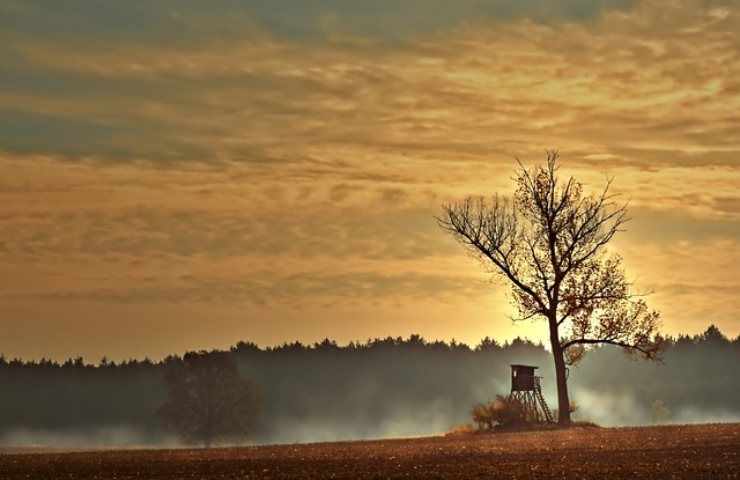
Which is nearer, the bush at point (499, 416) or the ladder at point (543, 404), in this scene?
the bush at point (499, 416)

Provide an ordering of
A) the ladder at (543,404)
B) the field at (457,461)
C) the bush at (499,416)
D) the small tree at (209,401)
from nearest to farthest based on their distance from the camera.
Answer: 1. the field at (457,461)
2. the bush at (499,416)
3. the ladder at (543,404)
4. the small tree at (209,401)

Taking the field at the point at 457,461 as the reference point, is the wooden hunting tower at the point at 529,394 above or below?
above

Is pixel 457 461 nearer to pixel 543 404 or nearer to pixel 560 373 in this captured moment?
pixel 560 373

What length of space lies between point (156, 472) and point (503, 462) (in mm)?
11732

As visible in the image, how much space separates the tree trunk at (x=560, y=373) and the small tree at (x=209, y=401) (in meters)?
64.8

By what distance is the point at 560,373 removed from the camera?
70.3 m

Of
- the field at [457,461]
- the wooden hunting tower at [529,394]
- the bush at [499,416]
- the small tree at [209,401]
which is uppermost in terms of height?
the small tree at [209,401]

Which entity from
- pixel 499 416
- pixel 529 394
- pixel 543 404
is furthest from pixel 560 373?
Result: pixel 499 416

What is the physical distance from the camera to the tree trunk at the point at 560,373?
68938 mm

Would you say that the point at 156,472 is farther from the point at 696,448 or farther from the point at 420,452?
the point at 696,448

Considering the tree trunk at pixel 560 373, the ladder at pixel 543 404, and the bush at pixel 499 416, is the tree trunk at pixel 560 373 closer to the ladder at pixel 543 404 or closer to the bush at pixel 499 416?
the ladder at pixel 543 404

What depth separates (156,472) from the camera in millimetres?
39156

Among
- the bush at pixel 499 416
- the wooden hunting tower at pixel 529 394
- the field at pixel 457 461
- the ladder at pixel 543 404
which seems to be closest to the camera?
the field at pixel 457 461

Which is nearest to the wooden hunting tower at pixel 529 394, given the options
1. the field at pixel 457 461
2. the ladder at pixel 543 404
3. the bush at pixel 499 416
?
the ladder at pixel 543 404
